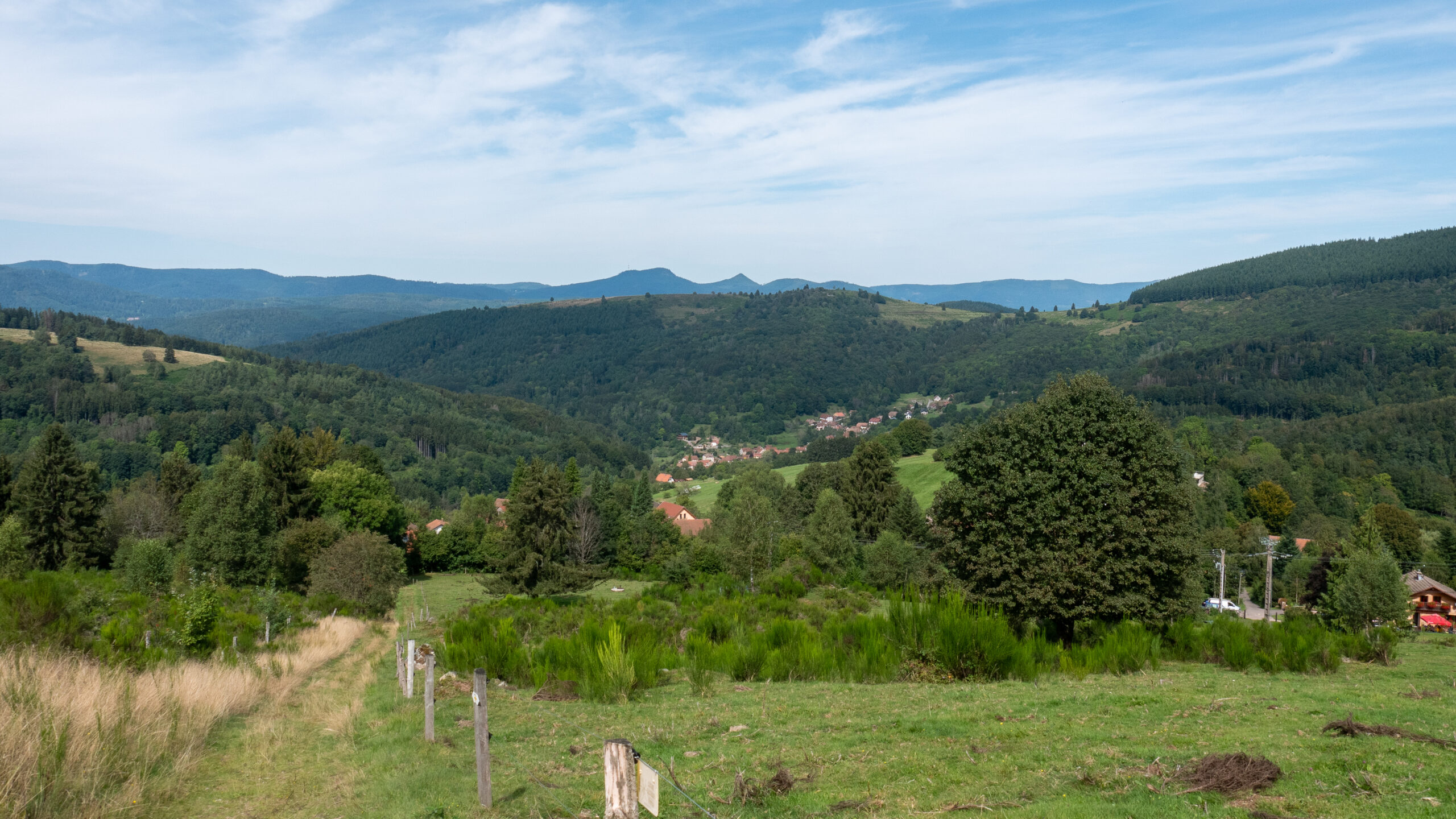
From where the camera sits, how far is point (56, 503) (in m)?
41.6

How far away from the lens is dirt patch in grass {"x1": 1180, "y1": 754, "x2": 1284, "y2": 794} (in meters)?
6.17

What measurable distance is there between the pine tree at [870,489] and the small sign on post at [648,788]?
5448cm

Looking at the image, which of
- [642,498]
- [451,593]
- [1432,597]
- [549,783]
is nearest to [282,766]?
[549,783]

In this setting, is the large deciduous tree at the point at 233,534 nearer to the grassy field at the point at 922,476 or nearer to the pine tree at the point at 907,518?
the pine tree at the point at 907,518

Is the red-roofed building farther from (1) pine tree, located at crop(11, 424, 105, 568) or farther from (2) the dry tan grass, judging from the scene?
(2) the dry tan grass

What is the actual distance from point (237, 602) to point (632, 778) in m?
27.6

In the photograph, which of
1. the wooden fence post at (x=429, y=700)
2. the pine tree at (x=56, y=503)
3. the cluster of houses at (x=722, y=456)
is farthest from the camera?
the cluster of houses at (x=722, y=456)

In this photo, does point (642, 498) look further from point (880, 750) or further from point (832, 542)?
point (880, 750)

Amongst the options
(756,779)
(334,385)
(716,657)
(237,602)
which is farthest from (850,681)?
(334,385)

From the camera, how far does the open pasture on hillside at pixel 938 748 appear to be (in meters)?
6.14

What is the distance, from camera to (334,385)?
177m

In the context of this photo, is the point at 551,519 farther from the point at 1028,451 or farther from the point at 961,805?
the point at 961,805

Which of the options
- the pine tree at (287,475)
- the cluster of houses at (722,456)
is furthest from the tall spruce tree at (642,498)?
the cluster of houses at (722,456)

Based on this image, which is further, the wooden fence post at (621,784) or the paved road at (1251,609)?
the paved road at (1251,609)
